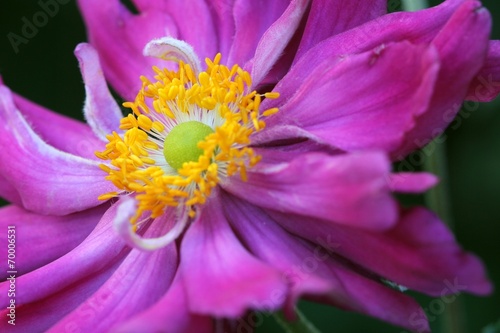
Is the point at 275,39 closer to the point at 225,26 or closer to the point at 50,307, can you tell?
the point at 225,26

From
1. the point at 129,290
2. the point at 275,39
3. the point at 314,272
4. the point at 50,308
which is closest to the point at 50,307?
the point at 50,308

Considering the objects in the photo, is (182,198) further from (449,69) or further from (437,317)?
(437,317)

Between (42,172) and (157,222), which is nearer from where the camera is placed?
(157,222)

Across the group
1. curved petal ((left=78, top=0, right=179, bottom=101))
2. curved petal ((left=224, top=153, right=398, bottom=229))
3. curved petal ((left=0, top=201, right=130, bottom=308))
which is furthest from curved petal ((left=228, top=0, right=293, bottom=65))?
curved petal ((left=0, top=201, right=130, bottom=308))

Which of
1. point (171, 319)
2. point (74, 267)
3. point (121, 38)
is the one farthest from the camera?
point (121, 38)

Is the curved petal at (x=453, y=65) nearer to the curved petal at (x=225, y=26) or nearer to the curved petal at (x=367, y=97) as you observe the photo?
the curved petal at (x=367, y=97)

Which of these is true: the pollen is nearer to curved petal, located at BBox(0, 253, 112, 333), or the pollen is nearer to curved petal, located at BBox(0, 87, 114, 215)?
curved petal, located at BBox(0, 87, 114, 215)
